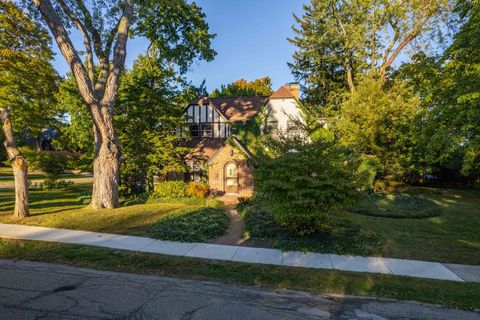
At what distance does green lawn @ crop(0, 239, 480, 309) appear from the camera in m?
6.01

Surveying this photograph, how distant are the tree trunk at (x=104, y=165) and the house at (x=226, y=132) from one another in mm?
7626

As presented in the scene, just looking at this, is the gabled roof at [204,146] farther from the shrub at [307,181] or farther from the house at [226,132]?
the shrub at [307,181]

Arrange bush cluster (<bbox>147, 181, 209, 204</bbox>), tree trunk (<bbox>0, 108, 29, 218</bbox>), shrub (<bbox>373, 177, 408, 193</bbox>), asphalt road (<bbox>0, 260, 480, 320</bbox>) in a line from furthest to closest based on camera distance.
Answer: shrub (<bbox>373, 177, 408, 193</bbox>)
bush cluster (<bbox>147, 181, 209, 204</bbox>)
tree trunk (<bbox>0, 108, 29, 218</bbox>)
asphalt road (<bbox>0, 260, 480, 320</bbox>)

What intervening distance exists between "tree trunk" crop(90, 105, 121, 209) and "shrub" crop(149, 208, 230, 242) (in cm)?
468

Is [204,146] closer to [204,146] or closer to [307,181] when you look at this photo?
[204,146]

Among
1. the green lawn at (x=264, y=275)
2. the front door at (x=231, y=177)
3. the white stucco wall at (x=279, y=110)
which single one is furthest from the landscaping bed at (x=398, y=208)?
the white stucco wall at (x=279, y=110)

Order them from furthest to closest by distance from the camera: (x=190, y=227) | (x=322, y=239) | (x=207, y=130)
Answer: (x=207, y=130) < (x=190, y=227) < (x=322, y=239)

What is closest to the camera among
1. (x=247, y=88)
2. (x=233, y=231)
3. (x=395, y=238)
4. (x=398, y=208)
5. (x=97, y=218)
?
(x=395, y=238)

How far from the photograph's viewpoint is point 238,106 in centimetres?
2677

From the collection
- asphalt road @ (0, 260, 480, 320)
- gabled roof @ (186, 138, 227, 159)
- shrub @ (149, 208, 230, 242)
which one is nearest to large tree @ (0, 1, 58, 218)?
shrub @ (149, 208, 230, 242)

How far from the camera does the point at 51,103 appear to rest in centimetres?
1606

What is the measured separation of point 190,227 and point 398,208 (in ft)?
40.0

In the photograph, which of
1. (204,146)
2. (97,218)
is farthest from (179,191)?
(97,218)

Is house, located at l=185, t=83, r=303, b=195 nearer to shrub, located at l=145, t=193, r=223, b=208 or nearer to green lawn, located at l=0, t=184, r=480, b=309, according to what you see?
shrub, located at l=145, t=193, r=223, b=208
